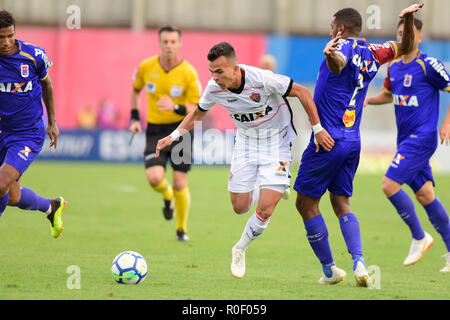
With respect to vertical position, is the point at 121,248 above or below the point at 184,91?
below

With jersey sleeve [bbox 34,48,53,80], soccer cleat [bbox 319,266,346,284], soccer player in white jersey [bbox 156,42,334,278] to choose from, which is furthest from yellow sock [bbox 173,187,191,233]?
soccer cleat [bbox 319,266,346,284]

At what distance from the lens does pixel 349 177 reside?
21.2ft

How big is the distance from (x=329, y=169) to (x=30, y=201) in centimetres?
333

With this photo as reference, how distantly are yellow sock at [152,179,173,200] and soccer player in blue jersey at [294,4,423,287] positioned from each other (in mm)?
3418

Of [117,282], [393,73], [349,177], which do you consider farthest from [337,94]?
[117,282]

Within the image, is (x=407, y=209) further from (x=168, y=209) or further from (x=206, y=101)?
(x=168, y=209)

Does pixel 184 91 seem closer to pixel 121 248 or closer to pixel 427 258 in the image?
pixel 121 248

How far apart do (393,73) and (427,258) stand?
231 centimetres

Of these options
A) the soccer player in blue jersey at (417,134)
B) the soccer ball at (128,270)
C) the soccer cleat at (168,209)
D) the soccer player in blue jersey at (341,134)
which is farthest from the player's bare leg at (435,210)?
the soccer cleat at (168,209)

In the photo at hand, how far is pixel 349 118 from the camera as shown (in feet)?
20.8

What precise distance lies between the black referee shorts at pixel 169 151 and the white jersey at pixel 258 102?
2.82 m

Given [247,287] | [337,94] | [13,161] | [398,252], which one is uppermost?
[337,94]
